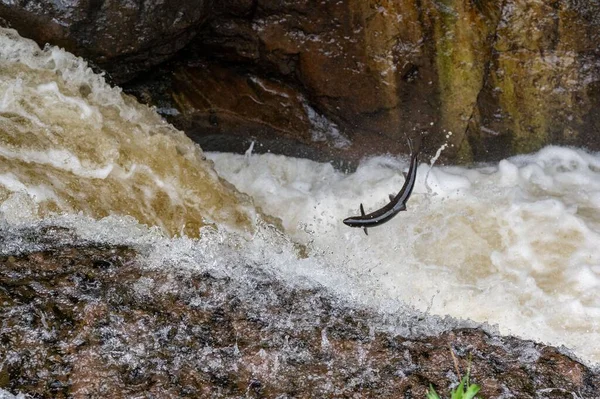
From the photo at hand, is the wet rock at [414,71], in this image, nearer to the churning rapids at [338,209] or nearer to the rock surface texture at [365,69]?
the rock surface texture at [365,69]

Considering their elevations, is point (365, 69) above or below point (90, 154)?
above

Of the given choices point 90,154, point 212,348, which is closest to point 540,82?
point 90,154

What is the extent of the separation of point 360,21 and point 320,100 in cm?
70

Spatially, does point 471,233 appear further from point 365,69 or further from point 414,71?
point 365,69

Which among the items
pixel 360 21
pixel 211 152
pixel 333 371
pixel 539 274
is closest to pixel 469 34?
pixel 360 21

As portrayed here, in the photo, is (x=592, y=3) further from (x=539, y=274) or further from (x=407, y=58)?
(x=539, y=274)

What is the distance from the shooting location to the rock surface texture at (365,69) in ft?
18.0

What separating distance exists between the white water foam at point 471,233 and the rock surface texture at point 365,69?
0.74ft

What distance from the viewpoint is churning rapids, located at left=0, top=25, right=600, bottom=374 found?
15.6ft

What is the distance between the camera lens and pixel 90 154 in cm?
501

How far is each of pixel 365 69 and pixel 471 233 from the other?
143 centimetres

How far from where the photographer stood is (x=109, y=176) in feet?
16.4

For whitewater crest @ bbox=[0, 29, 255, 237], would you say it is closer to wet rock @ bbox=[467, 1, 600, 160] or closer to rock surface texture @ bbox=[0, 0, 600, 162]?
rock surface texture @ bbox=[0, 0, 600, 162]

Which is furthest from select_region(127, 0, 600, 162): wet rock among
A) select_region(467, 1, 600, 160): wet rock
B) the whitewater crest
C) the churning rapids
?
the whitewater crest
